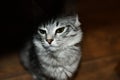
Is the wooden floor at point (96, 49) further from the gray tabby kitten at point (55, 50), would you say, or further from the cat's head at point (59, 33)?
the cat's head at point (59, 33)

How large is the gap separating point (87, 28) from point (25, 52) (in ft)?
1.23

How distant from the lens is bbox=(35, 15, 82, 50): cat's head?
1064 mm

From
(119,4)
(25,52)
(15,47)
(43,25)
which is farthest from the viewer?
(119,4)

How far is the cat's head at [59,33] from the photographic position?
1.06 meters

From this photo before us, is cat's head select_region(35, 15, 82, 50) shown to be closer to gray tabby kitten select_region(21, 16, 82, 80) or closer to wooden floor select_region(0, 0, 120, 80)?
gray tabby kitten select_region(21, 16, 82, 80)

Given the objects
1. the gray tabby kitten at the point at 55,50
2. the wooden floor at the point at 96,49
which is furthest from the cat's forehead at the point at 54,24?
the wooden floor at the point at 96,49

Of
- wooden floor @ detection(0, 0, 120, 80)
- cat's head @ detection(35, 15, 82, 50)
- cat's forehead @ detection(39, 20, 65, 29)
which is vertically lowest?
wooden floor @ detection(0, 0, 120, 80)

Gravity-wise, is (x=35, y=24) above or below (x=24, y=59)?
above

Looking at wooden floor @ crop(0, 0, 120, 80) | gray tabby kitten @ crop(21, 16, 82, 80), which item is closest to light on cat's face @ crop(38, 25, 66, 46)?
gray tabby kitten @ crop(21, 16, 82, 80)

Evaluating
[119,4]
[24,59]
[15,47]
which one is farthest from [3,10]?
[119,4]

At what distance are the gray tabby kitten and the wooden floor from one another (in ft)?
0.39

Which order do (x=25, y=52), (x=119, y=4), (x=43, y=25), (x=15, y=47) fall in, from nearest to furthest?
(x=43, y=25) → (x=25, y=52) → (x=15, y=47) → (x=119, y=4)

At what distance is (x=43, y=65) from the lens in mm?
1179

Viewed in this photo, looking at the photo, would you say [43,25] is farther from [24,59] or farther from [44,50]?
[24,59]
